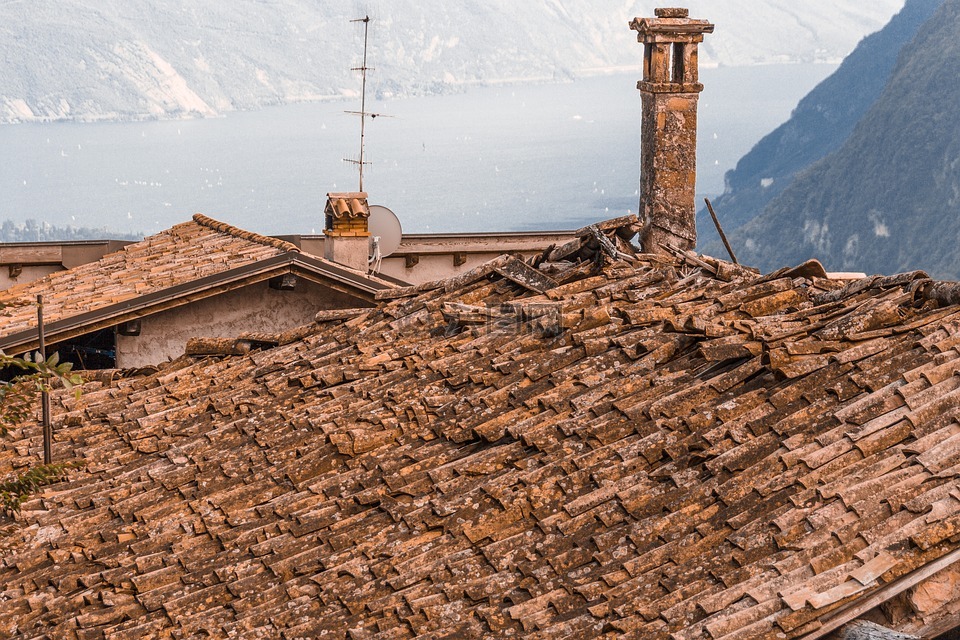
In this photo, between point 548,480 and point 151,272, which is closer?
point 548,480

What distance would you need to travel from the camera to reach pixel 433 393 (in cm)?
1000

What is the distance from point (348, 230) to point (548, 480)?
10646 millimetres

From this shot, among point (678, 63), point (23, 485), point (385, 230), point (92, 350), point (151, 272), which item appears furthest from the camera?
point (385, 230)

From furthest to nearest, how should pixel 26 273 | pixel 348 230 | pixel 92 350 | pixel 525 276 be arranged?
pixel 26 273 → pixel 348 230 → pixel 92 350 → pixel 525 276

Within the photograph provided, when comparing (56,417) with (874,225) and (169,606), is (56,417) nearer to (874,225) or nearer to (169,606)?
(169,606)

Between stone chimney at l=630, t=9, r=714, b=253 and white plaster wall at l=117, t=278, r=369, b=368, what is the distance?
3887 mm

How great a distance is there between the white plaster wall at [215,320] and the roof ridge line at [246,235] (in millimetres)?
584

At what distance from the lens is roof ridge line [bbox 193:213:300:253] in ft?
56.7

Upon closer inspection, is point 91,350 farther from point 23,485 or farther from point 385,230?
point 23,485

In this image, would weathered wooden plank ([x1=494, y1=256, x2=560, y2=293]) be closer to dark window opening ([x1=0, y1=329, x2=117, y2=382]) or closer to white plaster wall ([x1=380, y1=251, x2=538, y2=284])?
dark window opening ([x1=0, y1=329, x2=117, y2=382])

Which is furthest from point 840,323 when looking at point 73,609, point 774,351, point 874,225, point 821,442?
point 874,225

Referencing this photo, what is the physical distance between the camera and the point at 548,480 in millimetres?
8227

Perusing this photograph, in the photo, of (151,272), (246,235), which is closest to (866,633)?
(151,272)

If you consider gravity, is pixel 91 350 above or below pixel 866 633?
above
